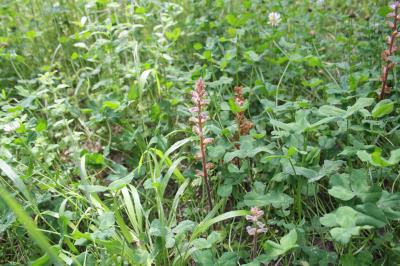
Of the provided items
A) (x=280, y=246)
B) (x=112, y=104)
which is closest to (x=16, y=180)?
(x=112, y=104)

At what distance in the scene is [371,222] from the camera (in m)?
1.27

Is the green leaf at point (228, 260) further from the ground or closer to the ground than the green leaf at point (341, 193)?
closer to the ground

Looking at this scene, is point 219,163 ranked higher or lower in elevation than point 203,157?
lower

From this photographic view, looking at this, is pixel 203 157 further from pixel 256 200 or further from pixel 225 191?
pixel 256 200

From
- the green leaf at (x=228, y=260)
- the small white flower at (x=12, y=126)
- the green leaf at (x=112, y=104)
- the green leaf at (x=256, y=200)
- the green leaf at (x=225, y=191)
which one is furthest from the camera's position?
the green leaf at (x=112, y=104)

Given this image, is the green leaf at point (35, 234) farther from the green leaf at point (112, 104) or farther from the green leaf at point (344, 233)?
the green leaf at point (112, 104)

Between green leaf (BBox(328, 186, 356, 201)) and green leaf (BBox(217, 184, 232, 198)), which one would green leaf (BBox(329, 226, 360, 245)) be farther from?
green leaf (BBox(217, 184, 232, 198))

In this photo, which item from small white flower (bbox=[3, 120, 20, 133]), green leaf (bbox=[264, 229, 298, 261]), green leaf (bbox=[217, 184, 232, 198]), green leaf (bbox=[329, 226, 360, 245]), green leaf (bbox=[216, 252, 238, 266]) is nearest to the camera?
green leaf (bbox=[329, 226, 360, 245])

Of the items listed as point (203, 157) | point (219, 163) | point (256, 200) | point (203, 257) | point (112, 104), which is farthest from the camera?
point (112, 104)

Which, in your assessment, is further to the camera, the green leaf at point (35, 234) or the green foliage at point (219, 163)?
the green foliage at point (219, 163)

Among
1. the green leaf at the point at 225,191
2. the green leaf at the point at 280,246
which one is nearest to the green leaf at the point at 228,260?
the green leaf at the point at 280,246

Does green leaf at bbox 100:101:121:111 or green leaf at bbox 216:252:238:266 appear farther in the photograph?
green leaf at bbox 100:101:121:111

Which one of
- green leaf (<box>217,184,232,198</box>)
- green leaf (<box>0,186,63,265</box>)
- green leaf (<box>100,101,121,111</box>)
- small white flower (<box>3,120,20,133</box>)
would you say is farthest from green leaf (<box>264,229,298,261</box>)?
small white flower (<box>3,120,20,133</box>)

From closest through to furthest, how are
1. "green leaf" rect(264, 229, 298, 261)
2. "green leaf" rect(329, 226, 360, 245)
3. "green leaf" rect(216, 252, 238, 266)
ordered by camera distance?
"green leaf" rect(329, 226, 360, 245) → "green leaf" rect(264, 229, 298, 261) → "green leaf" rect(216, 252, 238, 266)
